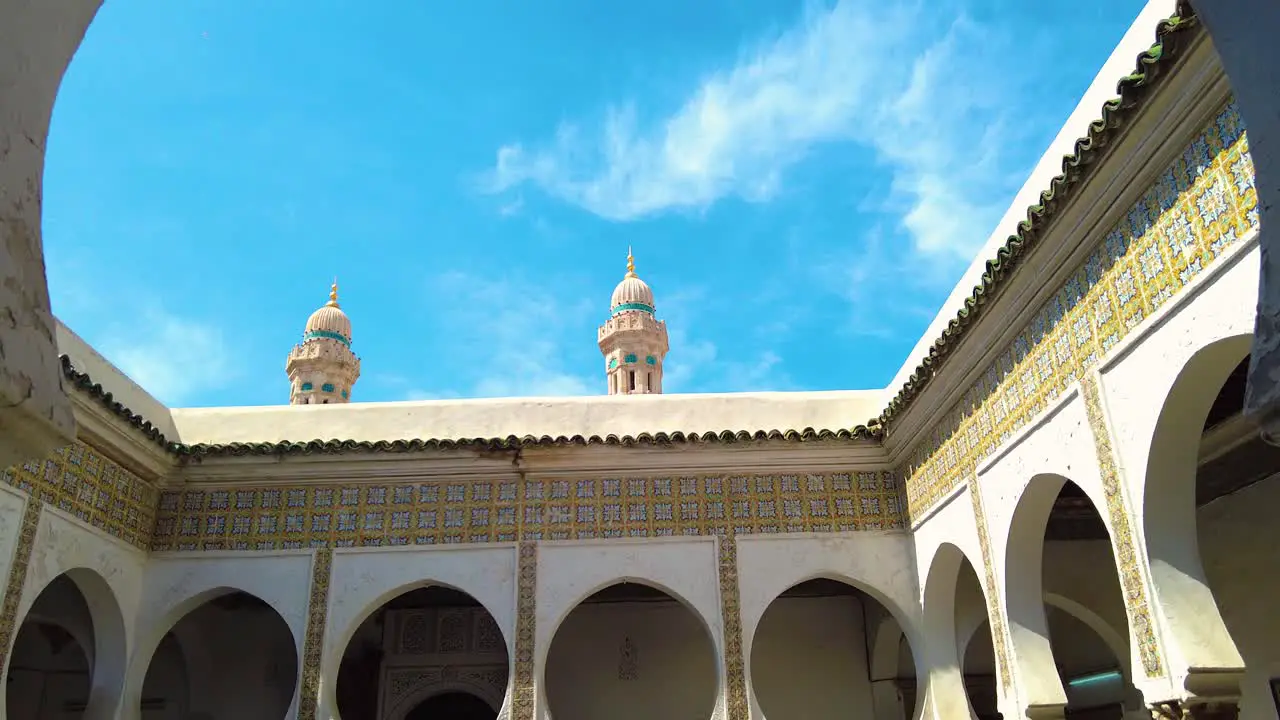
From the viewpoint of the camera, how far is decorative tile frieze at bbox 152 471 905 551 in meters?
7.39

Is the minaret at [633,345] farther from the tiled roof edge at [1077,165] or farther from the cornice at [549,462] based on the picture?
the tiled roof edge at [1077,165]

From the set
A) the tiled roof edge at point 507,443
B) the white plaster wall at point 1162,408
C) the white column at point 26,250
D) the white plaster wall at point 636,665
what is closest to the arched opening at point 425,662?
the white plaster wall at point 636,665

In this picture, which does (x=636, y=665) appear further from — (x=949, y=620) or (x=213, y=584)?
(x=213, y=584)

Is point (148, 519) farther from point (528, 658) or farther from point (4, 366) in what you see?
point (4, 366)

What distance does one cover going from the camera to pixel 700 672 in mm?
9062

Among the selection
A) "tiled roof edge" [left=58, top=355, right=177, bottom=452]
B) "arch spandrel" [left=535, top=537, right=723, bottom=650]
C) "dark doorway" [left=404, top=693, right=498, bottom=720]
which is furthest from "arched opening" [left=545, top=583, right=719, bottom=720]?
"tiled roof edge" [left=58, top=355, right=177, bottom=452]

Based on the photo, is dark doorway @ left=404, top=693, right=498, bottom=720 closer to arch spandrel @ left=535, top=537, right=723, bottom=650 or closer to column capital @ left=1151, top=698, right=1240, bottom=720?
arch spandrel @ left=535, top=537, right=723, bottom=650

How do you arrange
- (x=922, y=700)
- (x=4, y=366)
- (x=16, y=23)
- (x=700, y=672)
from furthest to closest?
(x=700, y=672), (x=922, y=700), (x=16, y=23), (x=4, y=366)

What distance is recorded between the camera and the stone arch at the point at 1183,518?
13.3 feet

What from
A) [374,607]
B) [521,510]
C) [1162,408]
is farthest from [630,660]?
[1162,408]

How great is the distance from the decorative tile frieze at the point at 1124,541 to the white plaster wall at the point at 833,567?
2.73 metres

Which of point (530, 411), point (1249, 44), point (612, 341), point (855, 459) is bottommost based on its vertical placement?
point (1249, 44)

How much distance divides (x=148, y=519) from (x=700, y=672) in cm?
479

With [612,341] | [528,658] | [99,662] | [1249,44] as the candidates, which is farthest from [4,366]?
[612,341]
